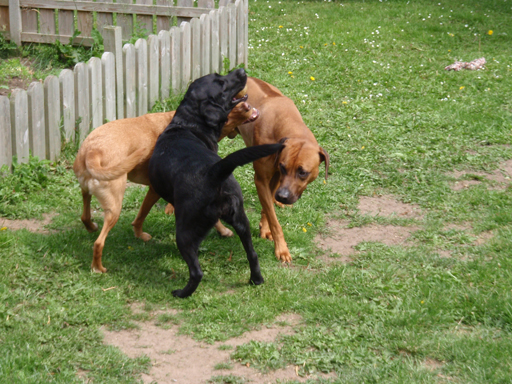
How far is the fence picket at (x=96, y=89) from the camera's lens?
6636 millimetres

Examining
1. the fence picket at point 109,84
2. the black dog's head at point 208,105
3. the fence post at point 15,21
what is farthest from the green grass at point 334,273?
the fence post at point 15,21

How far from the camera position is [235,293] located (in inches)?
176

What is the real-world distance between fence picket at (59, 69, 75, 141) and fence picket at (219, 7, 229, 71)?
11.5ft

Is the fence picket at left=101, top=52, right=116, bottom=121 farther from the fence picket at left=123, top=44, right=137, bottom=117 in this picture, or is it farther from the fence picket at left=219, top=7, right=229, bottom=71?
the fence picket at left=219, top=7, right=229, bottom=71

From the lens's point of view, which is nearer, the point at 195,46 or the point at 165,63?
the point at 165,63

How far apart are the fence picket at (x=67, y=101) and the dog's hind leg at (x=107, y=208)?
7.18ft

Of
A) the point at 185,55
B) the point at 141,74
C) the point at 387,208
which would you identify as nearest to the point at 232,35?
the point at 185,55

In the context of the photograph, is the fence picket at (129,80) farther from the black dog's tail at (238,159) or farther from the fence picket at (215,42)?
the black dog's tail at (238,159)

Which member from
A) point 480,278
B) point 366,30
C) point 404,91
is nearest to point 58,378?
point 480,278

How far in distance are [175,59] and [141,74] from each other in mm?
884

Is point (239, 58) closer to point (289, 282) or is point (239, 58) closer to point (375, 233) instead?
point (375, 233)

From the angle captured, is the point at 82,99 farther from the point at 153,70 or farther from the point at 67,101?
the point at 153,70

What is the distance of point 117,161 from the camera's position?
4738 millimetres

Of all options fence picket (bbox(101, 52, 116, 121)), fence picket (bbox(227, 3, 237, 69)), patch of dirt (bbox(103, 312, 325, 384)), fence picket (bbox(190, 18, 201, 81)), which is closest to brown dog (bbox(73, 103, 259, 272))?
patch of dirt (bbox(103, 312, 325, 384))
